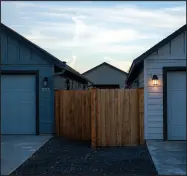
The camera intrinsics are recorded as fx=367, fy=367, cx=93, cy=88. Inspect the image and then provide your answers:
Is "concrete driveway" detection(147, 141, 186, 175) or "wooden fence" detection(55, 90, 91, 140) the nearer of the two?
"concrete driveway" detection(147, 141, 186, 175)

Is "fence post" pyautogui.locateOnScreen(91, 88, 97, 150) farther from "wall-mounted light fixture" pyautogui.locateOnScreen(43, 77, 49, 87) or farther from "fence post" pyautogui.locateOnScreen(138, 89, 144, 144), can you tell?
"wall-mounted light fixture" pyautogui.locateOnScreen(43, 77, 49, 87)

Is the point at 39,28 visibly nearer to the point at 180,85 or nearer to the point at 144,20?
the point at 144,20

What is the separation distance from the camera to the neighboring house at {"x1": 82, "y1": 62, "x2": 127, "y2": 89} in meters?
43.0

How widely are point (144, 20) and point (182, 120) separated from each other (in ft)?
12.1

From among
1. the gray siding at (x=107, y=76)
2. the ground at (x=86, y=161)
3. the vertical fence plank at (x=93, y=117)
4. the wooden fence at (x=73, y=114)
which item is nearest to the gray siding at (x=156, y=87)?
the ground at (x=86, y=161)

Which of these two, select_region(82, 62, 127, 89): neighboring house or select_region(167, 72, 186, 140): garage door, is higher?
select_region(82, 62, 127, 89): neighboring house

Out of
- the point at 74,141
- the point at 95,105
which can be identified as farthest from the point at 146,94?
the point at 74,141

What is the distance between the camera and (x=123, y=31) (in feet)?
48.3

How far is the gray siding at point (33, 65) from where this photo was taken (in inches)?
559

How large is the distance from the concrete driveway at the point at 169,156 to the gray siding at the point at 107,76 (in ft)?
102

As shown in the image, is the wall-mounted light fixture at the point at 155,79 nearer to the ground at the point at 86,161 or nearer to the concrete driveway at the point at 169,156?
the concrete driveway at the point at 169,156

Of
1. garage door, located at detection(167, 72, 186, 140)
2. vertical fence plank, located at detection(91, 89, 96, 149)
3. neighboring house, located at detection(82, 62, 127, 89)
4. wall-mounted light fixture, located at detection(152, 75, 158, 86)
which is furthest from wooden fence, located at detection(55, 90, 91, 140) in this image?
neighboring house, located at detection(82, 62, 127, 89)

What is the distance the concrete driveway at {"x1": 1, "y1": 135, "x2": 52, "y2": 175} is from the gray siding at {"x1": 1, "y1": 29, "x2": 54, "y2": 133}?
736 millimetres

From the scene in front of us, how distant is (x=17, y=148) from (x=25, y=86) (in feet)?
12.2
